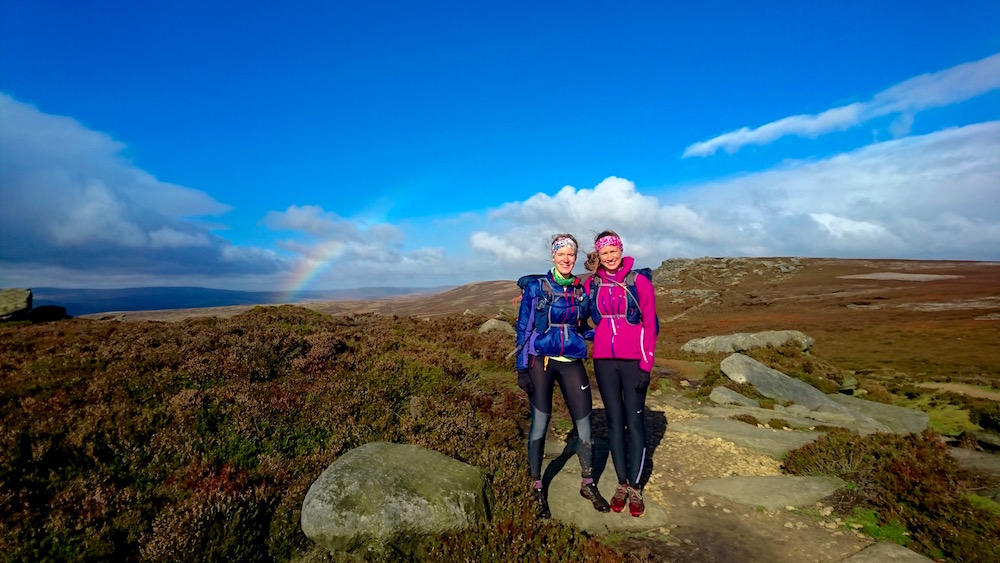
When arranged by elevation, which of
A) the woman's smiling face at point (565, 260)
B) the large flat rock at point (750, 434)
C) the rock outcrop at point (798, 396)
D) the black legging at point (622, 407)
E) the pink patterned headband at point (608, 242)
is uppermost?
the pink patterned headband at point (608, 242)

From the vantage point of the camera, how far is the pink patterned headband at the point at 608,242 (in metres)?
6.08

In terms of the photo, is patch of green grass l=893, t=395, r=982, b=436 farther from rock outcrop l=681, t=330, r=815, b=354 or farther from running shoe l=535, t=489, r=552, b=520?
running shoe l=535, t=489, r=552, b=520

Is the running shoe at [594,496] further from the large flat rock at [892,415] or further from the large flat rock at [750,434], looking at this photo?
the large flat rock at [892,415]

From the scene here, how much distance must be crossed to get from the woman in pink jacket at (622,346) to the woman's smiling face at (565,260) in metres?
0.30

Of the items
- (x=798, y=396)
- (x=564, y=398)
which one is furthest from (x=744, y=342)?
(x=564, y=398)

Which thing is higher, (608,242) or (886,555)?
(608,242)

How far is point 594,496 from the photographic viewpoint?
6.24 metres

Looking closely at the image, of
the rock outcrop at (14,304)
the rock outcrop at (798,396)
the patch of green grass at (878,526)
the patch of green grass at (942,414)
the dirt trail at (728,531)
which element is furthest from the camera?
the rock outcrop at (14,304)

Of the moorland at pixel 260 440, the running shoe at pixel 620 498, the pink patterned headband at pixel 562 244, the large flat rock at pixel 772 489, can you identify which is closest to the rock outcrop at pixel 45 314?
the moorland at pixel 260 440

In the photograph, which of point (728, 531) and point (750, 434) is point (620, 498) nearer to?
point (728, 531)

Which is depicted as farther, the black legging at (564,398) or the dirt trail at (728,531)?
the black legging at (564,398)

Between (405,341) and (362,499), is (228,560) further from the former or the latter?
(405,341)

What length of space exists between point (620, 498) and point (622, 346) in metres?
2.09

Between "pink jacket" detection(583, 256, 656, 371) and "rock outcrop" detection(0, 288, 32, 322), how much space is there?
974 inches
